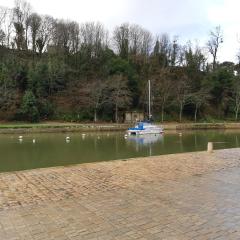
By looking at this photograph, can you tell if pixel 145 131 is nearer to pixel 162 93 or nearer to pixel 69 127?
pixel 69 127

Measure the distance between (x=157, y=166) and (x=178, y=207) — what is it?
4573mm

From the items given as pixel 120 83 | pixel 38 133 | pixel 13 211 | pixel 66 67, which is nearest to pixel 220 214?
pixel 13 211

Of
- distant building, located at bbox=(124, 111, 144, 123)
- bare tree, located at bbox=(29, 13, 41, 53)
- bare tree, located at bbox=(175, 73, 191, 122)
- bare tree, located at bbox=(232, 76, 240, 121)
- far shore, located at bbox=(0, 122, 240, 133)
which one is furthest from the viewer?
bare tree, located at bbox=(29, 13, 41, 53)

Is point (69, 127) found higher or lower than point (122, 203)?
higher

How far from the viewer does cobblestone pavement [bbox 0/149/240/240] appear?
4.86m

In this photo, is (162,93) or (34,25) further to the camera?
(34,25)

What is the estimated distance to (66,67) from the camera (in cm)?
5222

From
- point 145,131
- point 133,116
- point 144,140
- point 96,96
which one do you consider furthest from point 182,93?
point 144,140

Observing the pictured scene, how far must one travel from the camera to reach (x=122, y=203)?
6340 millimetres

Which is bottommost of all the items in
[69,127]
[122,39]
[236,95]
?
[69,127]

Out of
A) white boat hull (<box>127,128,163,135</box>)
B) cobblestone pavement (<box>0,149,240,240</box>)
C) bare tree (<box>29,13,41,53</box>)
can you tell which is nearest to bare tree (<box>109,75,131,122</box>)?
white boat hull (<box>127,128,163,135</box>)

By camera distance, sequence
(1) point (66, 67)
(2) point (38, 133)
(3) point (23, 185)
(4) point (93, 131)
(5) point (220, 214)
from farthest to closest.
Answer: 1. (1) point (66, 67)
2. (4) point (93, 131)
3. (2) point (38, 133)
4. (3) point (23, 185)
5. (5) point (220, 214)

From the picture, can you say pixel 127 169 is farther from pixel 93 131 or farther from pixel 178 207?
pixel 93 131

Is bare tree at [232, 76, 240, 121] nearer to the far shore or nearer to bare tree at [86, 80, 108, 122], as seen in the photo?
the far shore
